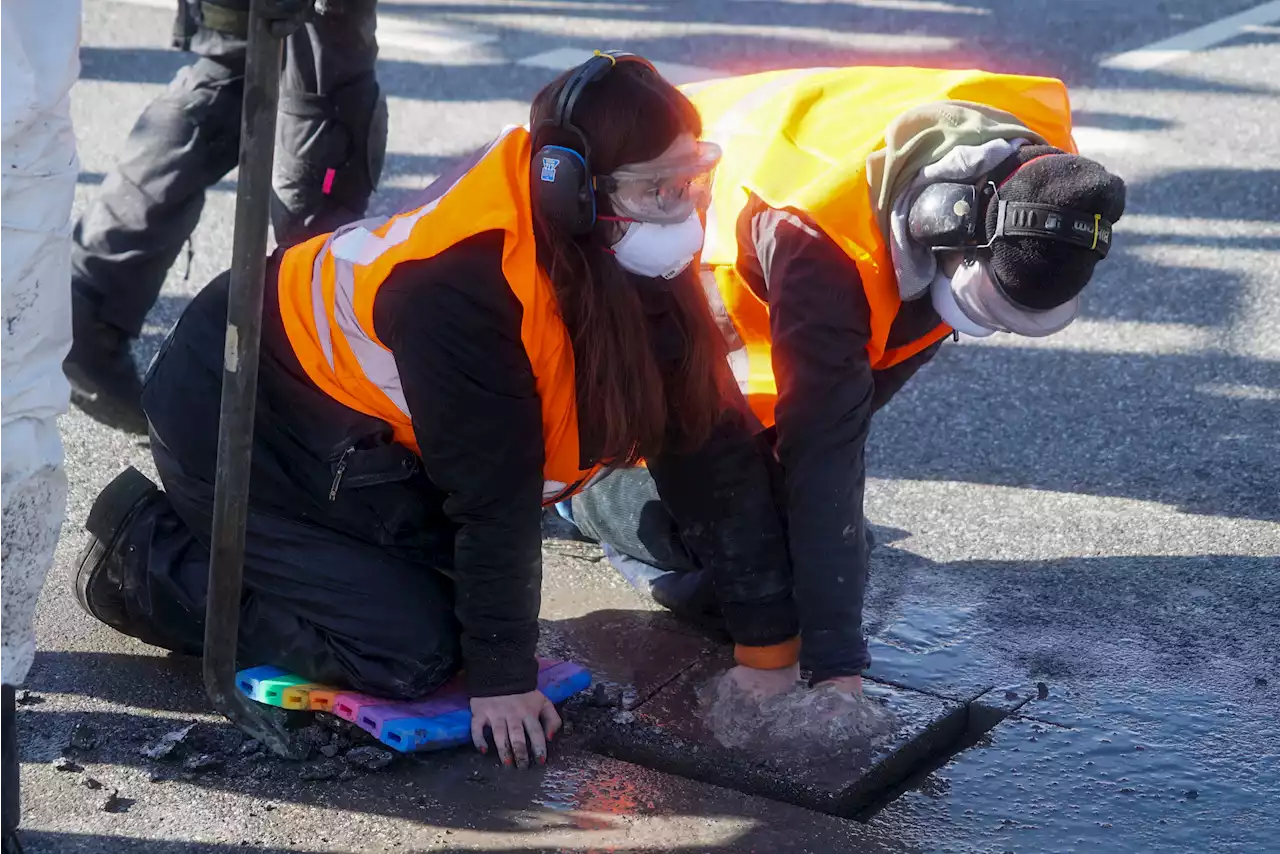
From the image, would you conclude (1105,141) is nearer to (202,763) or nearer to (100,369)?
(100,369)

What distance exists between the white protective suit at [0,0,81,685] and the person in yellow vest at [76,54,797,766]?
61 cm

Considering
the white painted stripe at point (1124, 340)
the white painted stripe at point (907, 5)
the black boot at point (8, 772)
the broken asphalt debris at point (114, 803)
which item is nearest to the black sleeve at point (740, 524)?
the broken asphalt debris at point (114, 803)

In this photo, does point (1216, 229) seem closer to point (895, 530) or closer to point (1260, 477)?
point (1260, 477)

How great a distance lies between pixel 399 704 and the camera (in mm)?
2855

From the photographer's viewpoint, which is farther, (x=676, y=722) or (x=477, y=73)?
(x=477, y=73)

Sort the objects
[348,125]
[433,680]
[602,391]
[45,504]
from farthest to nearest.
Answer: [348,125], [433,680], [602,391], [45,504]

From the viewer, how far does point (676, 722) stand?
9.67ft

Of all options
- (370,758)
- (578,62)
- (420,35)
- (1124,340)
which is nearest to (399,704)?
(370,758)

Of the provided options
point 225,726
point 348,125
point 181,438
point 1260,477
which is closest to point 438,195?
point 181,438

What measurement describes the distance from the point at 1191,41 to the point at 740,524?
6597mm

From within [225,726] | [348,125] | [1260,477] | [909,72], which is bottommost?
[225,726]

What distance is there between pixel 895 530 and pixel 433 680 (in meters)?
1.33

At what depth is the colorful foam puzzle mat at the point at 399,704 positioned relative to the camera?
2762 mm

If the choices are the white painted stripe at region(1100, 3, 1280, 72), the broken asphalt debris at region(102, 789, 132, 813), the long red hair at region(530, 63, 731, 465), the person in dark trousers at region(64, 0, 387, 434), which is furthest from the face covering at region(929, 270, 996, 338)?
the white painted stripe at region(1100, 3, 1280, 72)
